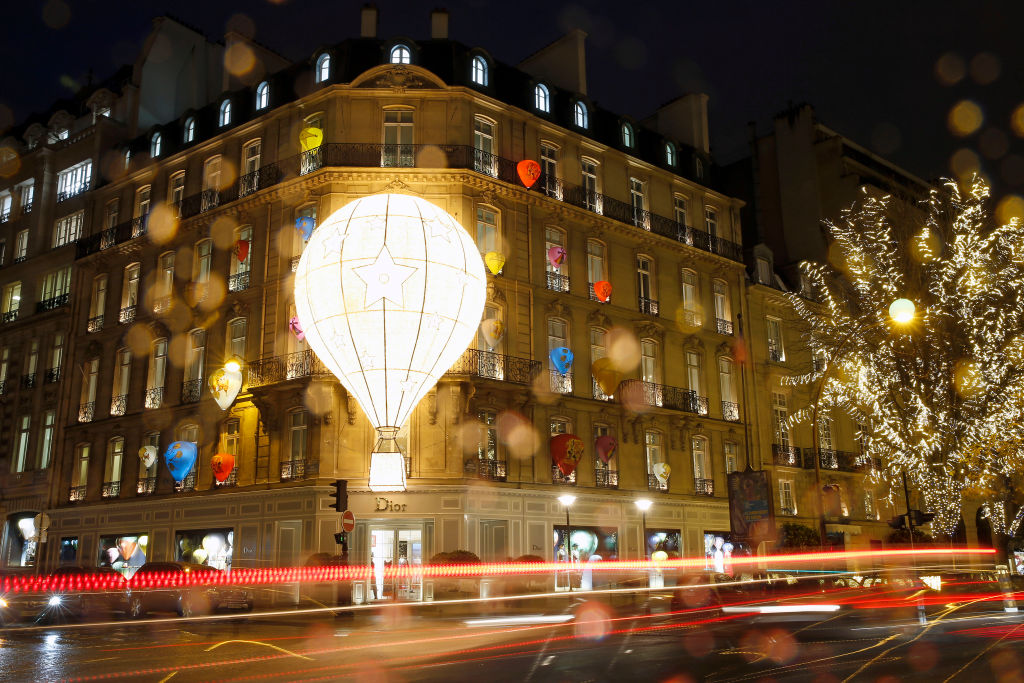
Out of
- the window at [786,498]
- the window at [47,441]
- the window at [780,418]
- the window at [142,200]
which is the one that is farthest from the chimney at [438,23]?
the window at [786,498]

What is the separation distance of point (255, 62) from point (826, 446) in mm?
29782

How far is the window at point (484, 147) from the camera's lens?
1161 inches

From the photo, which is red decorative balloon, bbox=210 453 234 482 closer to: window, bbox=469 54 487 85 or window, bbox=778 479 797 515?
window, bbox=469 54 487 85

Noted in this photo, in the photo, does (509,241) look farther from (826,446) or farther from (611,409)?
(826,446)

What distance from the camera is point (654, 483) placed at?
3234 centimetres

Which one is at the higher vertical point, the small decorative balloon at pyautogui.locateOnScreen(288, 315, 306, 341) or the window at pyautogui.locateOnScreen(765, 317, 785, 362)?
the window at pyautogui.locateOnScreen(765, 317, 785, 362)

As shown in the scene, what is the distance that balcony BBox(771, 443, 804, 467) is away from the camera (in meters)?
37.0

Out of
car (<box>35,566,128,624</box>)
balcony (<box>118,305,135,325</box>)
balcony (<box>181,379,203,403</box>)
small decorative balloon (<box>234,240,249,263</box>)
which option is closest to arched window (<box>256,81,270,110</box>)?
small decorative balloon (<box>234,240,249,263</box>)

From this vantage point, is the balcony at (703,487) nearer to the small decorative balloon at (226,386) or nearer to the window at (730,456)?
the window at (730,456)

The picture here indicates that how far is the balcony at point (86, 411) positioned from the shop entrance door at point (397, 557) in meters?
14.7

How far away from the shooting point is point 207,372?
30.9 m

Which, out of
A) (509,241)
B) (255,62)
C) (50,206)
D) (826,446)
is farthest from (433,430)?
(50,206)

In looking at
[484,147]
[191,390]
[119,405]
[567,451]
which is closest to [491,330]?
[567,451]

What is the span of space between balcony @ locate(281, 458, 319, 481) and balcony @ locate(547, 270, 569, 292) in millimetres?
10076
